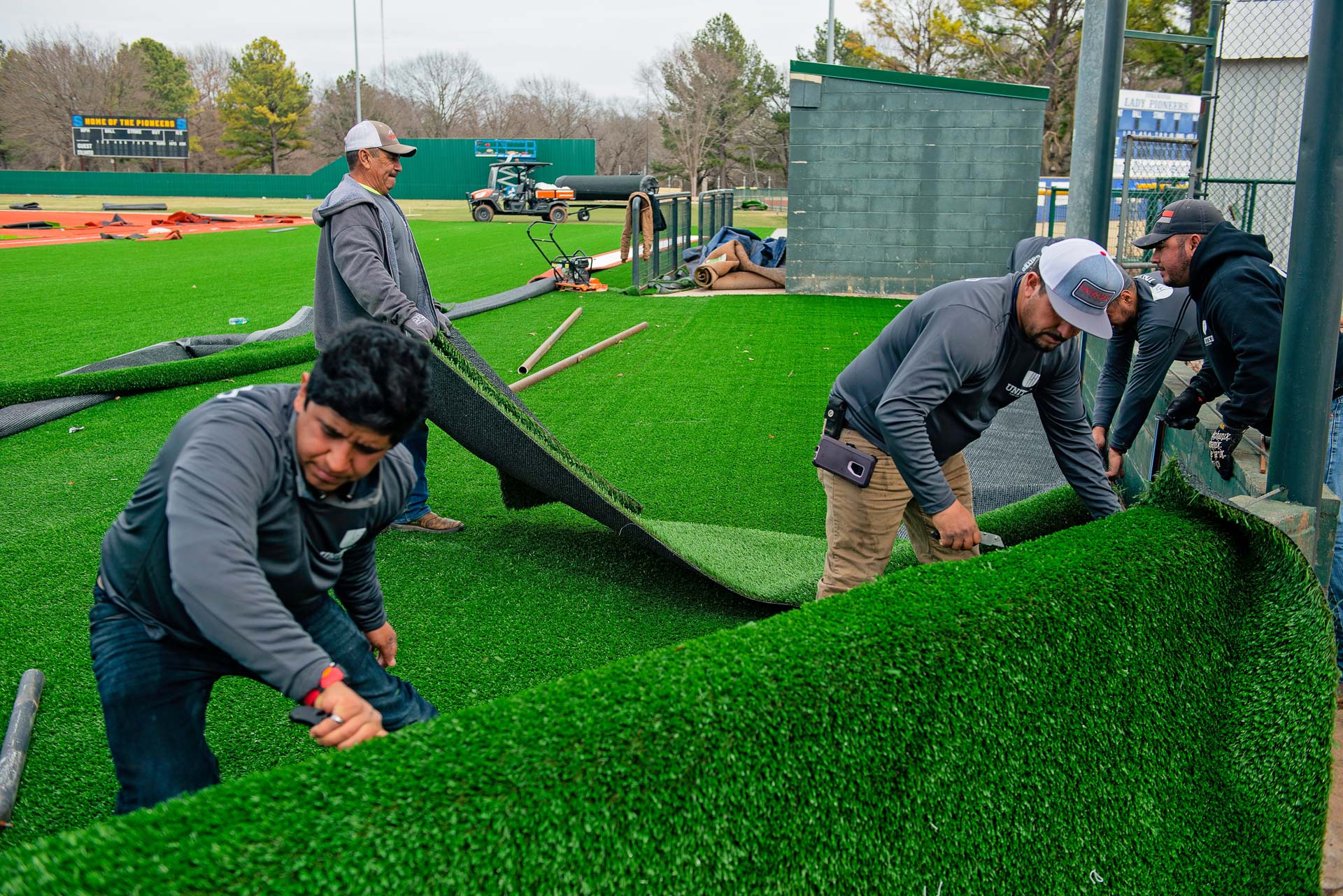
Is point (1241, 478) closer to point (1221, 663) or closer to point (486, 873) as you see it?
point (1221, 663)

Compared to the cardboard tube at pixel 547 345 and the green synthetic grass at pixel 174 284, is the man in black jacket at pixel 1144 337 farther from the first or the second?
the green synthetic grass at pixel 174 284

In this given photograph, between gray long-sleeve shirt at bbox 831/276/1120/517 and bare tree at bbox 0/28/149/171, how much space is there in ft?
217

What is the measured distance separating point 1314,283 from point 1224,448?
3.50 feet

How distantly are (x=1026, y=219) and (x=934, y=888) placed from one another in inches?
512

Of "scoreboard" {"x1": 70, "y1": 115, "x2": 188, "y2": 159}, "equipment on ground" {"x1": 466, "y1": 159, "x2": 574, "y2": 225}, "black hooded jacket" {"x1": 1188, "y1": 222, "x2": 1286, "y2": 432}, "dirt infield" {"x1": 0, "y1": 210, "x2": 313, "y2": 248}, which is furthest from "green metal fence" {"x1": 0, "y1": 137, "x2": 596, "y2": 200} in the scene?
"black hooded jacket" {"x1": 1188, "y1": 222, "x2": 1286, "y2": 432}

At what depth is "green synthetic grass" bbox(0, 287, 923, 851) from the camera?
3.10 m

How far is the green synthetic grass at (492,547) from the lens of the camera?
122 inches

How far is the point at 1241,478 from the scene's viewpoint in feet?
11.8

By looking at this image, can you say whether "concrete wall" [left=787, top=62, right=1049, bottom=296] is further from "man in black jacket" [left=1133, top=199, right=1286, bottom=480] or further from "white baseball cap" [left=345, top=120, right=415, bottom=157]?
"man in black jacket" [left=1133, top=199, right=1286, bottom=480]

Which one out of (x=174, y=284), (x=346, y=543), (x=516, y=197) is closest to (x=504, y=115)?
(x=516, y=197)

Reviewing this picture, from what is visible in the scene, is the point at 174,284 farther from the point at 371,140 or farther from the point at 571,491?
the point at 571,491

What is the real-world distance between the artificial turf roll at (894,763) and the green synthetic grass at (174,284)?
26.5 ft

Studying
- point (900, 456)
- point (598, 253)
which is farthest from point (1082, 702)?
point (598, 253)

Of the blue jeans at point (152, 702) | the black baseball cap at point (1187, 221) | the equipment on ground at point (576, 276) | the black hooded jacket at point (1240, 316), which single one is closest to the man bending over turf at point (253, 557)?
the blue jeans at point (152, 702)
